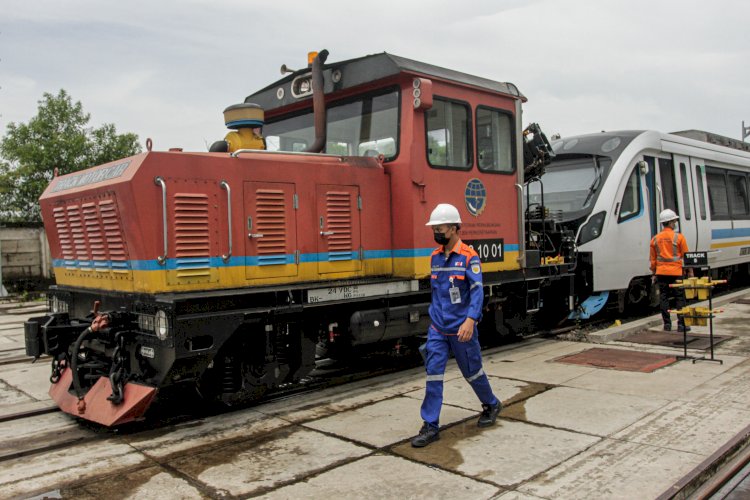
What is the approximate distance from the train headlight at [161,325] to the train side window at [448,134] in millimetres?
3203

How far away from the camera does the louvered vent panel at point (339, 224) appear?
6.25 metres

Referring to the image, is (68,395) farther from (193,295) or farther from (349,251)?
(349,251)

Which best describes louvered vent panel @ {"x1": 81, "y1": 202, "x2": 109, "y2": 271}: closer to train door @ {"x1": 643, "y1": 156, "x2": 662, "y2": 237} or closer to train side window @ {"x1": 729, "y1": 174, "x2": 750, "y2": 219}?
train door @ {"x1": 643, "y1": 156, "x2": 662, "y2": 237}

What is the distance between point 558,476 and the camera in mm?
3914

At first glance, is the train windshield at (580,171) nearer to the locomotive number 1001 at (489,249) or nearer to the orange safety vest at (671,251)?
the orange safety vest at (671,251)

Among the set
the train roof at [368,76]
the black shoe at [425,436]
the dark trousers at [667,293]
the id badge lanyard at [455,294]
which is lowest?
the black shoe at [425,436]

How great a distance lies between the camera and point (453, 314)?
475 cm

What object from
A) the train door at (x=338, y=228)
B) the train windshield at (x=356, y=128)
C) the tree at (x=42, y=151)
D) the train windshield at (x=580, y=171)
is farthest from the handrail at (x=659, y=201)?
the tree at (x=42, y=151)

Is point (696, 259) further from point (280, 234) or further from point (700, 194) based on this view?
point (280, 234)

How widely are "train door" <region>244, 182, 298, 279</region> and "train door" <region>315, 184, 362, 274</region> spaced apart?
0.32m

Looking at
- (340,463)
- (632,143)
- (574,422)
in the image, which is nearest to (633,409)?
(574,422)

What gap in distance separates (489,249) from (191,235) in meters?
3.65

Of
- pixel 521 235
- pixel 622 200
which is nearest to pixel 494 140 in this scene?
pixel 521 235

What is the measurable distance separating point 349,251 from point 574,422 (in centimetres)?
272
